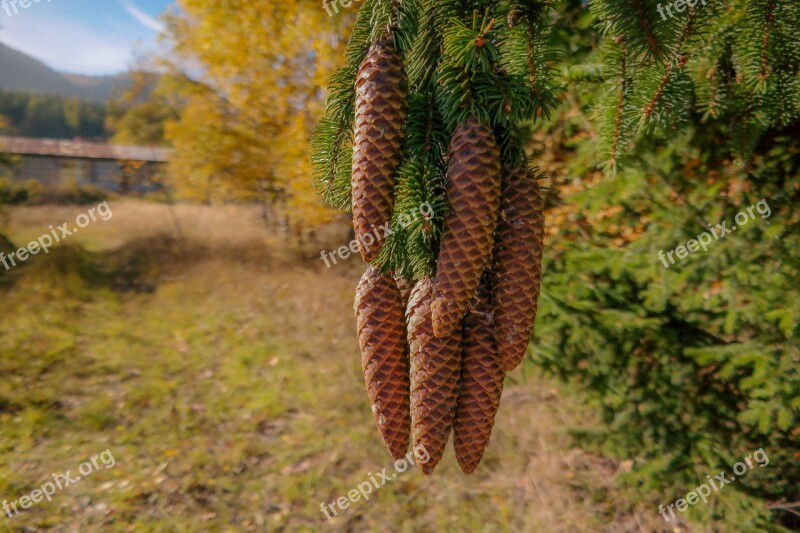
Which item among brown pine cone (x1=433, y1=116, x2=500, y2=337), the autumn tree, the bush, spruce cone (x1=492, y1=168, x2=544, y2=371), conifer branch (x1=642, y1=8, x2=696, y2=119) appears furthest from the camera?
the autumn tree

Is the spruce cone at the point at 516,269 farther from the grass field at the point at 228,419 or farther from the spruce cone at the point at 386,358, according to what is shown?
the grass field at the point at 228,419

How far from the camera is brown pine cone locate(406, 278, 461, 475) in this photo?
2.45 ft

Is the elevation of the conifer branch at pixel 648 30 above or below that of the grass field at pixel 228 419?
above

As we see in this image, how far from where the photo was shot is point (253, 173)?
23.4ft

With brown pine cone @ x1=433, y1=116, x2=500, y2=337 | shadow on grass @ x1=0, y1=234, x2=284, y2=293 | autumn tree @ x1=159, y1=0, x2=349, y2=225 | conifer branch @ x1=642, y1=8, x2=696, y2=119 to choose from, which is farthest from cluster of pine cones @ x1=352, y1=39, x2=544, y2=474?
shadow on grass @ x1=0, y1=234, x2=284, y2=293

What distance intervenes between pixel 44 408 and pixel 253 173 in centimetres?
404

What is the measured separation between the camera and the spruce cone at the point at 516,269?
0.76 meters

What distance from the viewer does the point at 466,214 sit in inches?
25.9

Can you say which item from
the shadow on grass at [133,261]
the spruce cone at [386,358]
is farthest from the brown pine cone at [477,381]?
the shadow on grass at [133,261]

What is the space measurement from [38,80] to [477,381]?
415 inches

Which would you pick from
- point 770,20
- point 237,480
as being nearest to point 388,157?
point 770,20

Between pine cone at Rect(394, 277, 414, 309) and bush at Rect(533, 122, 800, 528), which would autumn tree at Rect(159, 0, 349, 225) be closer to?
bush at Rect(533, 122, 800, 528)

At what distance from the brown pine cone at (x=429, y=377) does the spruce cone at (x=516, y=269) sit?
0.09m

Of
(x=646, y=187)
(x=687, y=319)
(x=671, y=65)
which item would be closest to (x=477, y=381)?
(x=671, y=65)
